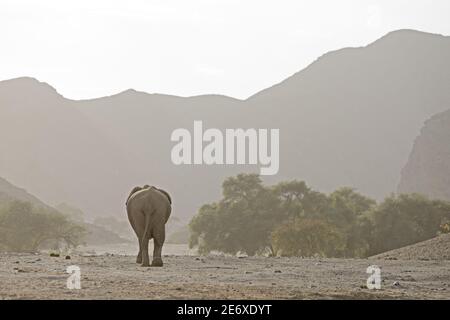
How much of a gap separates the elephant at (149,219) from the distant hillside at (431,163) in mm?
92349

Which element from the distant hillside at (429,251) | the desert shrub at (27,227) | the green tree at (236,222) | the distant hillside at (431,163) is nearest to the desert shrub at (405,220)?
the green tree at (236,222)

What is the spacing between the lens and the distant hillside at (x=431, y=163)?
4326 inches

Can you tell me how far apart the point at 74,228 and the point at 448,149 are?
237ft

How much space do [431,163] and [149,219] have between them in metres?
102

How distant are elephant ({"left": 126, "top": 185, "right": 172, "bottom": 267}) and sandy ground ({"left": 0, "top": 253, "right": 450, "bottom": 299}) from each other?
62cm

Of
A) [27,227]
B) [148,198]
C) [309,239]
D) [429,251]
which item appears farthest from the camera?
[27,227]

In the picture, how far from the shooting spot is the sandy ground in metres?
12.7

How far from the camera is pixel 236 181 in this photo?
62031 millimetres

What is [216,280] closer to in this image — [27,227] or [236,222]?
[236,222]

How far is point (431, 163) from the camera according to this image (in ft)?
378

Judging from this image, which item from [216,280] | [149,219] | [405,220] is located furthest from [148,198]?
[405,220]

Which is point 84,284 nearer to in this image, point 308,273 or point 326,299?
point 326,299

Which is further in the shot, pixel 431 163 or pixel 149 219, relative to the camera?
pixel 431 163
